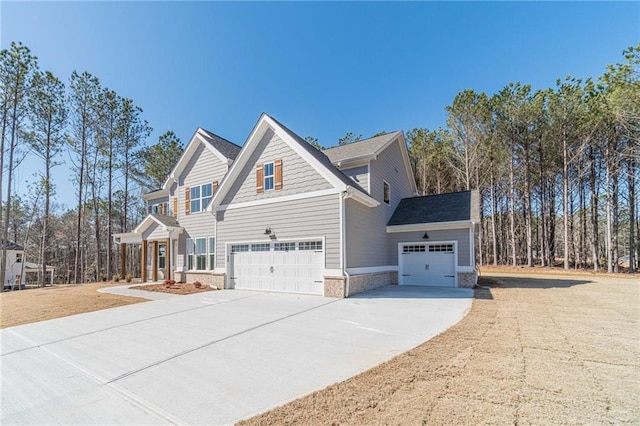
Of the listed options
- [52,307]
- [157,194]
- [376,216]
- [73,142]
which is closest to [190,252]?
[52,307]

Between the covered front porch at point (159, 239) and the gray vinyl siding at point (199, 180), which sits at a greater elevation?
the gray vinyl siding at point (199, 180)

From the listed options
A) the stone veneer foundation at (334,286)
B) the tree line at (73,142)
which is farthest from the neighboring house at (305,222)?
the tree line at (73,142)

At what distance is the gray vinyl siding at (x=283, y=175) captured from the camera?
11.5 m

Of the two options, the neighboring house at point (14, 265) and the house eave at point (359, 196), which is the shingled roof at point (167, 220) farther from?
the neighboring house at point (14, 265)

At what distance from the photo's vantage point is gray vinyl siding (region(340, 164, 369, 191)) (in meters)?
13.4

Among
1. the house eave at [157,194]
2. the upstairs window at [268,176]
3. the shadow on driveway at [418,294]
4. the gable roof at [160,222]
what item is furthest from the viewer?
the house eave at [157,194]

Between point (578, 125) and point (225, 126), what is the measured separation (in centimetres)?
2933

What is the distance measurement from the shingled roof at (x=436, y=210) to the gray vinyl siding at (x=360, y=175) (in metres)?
2.89

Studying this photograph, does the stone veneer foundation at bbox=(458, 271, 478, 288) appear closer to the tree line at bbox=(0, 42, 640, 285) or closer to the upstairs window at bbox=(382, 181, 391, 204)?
the upstairs window at bbox=(382, 181, 391, 204)

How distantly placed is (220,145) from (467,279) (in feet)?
48.4

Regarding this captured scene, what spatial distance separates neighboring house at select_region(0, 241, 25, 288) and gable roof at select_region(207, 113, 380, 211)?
27.3 metres

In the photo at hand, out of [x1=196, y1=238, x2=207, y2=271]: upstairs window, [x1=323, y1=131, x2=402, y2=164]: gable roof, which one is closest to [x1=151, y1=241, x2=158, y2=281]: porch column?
[x1=196, y1=238, x2=207, y2=271]: upstairs window

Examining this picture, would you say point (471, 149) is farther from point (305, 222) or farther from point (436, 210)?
point (305, 222)

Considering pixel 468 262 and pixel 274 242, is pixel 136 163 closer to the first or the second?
pixel 274 242
